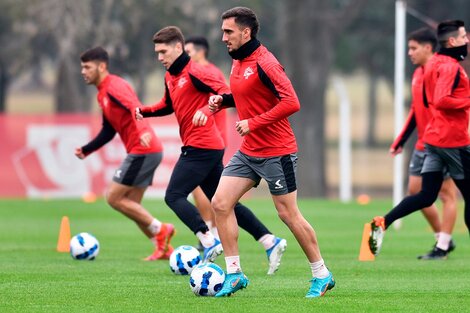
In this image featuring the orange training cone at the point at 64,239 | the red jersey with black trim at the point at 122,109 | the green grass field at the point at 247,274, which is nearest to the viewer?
the green grass field at the point at 247,274

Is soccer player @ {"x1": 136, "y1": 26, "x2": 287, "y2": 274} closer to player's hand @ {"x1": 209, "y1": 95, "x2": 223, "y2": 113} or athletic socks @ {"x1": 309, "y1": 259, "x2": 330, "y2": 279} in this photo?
player's hand @ {"x1": 209, "y1": 95, "x2": 223, "y2": 113}

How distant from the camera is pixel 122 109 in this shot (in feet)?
46.4

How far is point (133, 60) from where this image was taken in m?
45.6

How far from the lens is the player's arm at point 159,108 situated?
12625mm

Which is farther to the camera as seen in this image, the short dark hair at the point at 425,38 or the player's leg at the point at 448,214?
the short dark hair at the point at 425,38

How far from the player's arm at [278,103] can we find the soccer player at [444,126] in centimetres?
323

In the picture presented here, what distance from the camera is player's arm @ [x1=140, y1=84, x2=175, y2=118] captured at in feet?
41.4

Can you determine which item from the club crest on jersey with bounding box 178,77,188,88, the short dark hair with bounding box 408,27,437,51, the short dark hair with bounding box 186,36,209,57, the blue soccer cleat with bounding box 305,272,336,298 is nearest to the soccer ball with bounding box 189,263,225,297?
the blue soccer cleat with bounding box 305,272,336,298

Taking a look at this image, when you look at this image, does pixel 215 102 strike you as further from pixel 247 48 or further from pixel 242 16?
pixel 242 16

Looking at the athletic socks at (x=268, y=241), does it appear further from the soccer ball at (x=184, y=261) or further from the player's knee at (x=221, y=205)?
the player's knee at (x=221, y=205)

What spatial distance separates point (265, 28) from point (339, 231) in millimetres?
29980

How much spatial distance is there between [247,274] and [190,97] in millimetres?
1848

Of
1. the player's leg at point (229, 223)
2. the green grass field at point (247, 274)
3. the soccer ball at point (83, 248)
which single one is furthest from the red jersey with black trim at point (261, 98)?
the soccer ball at point (83, 248)

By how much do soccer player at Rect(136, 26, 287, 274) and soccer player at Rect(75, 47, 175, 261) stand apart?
1.21m
